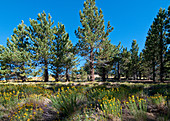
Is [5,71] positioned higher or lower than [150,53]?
lower

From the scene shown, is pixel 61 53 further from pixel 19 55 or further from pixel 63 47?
pixel 19 55

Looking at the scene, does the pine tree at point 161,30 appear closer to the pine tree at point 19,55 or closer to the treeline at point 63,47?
the treeline at point 63,47

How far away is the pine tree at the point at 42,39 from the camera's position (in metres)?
16.6

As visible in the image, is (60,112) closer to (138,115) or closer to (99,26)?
(138,115)

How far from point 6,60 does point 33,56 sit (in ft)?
16.1

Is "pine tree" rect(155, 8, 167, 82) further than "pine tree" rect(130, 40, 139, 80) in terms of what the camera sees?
No

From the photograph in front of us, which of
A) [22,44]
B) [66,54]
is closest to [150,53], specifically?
[66,54]

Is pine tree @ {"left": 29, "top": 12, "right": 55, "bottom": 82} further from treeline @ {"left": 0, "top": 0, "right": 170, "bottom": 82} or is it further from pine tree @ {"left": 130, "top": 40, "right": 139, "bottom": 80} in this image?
pine tree @ {"left": 130, "top": 40, "right": 139, "bottom": 80}

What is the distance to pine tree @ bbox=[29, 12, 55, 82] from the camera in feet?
54.5

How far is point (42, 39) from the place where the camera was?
17.6m

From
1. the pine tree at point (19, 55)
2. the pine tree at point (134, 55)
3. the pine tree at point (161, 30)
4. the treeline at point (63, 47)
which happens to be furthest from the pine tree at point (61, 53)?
the pine tree at point (134, 55)

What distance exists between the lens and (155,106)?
2441 millimetres

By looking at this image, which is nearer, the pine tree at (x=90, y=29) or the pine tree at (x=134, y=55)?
the pine tree at (x=90, y=29)

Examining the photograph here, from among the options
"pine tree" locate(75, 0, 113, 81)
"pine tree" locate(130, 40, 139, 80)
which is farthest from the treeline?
"pine tree" locate(130, 40, 139, 80)
